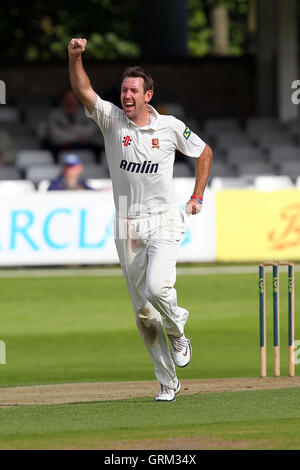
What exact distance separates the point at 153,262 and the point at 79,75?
1.37 meters

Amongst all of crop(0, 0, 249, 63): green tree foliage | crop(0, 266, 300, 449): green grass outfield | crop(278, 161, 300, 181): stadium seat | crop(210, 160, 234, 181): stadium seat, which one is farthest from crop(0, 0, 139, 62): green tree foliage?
crop(0, 266, 300, 449): green grass outfield

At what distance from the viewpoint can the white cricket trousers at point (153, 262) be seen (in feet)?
26.8

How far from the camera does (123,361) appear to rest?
11734 millimetres

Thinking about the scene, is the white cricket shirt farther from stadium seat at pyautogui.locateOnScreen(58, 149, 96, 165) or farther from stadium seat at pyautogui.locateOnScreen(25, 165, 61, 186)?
stadium seat at pyautogui.locateOnScreen(58, 149, 96, 165)

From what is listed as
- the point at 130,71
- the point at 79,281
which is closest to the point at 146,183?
the point at 130,71

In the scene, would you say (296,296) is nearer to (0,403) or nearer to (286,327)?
(286,327)

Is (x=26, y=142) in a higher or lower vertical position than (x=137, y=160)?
higher

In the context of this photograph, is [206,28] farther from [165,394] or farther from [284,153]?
[165,394]

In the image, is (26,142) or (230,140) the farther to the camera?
(230,140)

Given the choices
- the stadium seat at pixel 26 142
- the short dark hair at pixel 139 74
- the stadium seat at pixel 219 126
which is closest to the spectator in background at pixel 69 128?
the stadium seat at pixel 26 142

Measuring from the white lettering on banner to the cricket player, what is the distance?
995cm

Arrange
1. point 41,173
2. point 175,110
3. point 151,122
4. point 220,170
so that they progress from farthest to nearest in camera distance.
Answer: point 175,110 < point 220,170 < point 41,173 < point 151,122

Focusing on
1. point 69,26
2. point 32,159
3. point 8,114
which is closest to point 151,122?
point 32,159

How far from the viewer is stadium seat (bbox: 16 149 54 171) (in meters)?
22.2
